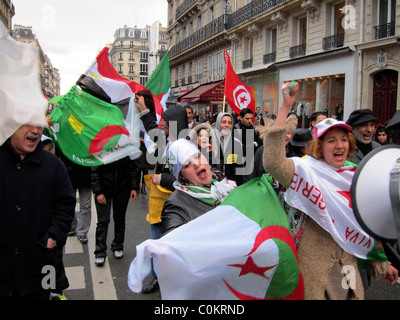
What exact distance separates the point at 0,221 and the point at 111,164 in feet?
8.35

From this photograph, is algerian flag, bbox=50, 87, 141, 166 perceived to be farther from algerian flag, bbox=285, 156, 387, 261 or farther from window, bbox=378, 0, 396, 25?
window, bbox=378, 0, 396, 25

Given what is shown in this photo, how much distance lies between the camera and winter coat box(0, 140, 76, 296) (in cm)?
254

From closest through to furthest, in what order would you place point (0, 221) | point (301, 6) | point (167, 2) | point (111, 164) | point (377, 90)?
point (0, 221), point (111, 164), point (377, 90), point (301, 6), point (167, 2)

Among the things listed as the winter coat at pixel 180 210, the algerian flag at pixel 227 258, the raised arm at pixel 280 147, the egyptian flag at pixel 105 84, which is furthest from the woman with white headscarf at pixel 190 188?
the egyptian flag at pixel 105 84

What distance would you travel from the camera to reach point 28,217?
8.53 ft

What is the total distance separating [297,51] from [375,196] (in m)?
19.0

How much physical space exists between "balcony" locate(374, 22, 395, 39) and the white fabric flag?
14.9m

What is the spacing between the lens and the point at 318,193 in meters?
2.33

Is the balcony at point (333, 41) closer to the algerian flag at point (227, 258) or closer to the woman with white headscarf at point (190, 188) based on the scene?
the woman with white headscarf at point (190, 188)

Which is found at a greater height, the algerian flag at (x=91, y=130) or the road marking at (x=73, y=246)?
the algerian flag at (x=91, y=130)

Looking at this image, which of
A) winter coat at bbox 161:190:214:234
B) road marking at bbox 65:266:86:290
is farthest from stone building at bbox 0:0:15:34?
winter coat at bbox 161:190:214:234

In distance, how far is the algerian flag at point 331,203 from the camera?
2.30 m
